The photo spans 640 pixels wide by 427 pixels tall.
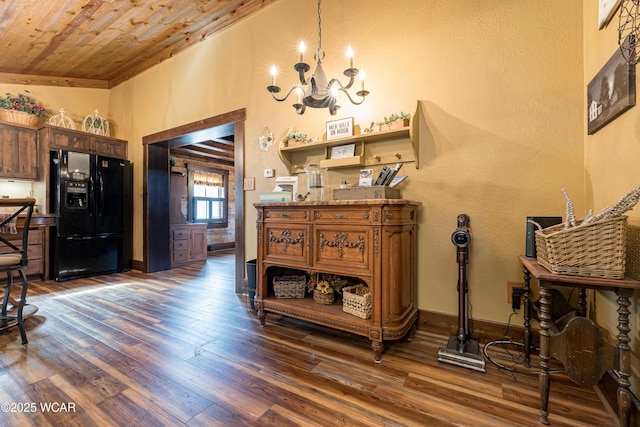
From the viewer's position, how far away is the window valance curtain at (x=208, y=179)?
22.7ft

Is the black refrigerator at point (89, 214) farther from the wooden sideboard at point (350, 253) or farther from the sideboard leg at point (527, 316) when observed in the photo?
the sideboard leg at point (527, 316)

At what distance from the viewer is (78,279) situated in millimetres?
3969

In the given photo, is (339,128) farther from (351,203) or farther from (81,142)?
(81,142)

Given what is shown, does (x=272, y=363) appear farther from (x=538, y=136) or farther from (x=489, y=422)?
(x=538, y=136)

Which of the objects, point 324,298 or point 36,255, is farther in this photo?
point 36,255

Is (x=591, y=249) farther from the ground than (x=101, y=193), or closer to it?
closer to it

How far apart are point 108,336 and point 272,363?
54.5 inches

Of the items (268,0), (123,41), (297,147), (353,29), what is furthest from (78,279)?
(353,29)

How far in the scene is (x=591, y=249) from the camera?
1.14 meters

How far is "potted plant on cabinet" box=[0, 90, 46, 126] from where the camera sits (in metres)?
3.84

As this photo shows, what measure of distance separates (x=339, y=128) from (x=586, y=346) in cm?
214

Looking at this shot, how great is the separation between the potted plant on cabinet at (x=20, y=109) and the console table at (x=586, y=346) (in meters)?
6.11

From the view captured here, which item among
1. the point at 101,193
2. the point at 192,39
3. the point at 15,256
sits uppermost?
the point at 192,39

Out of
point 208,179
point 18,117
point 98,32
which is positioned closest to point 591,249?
point 98,32
